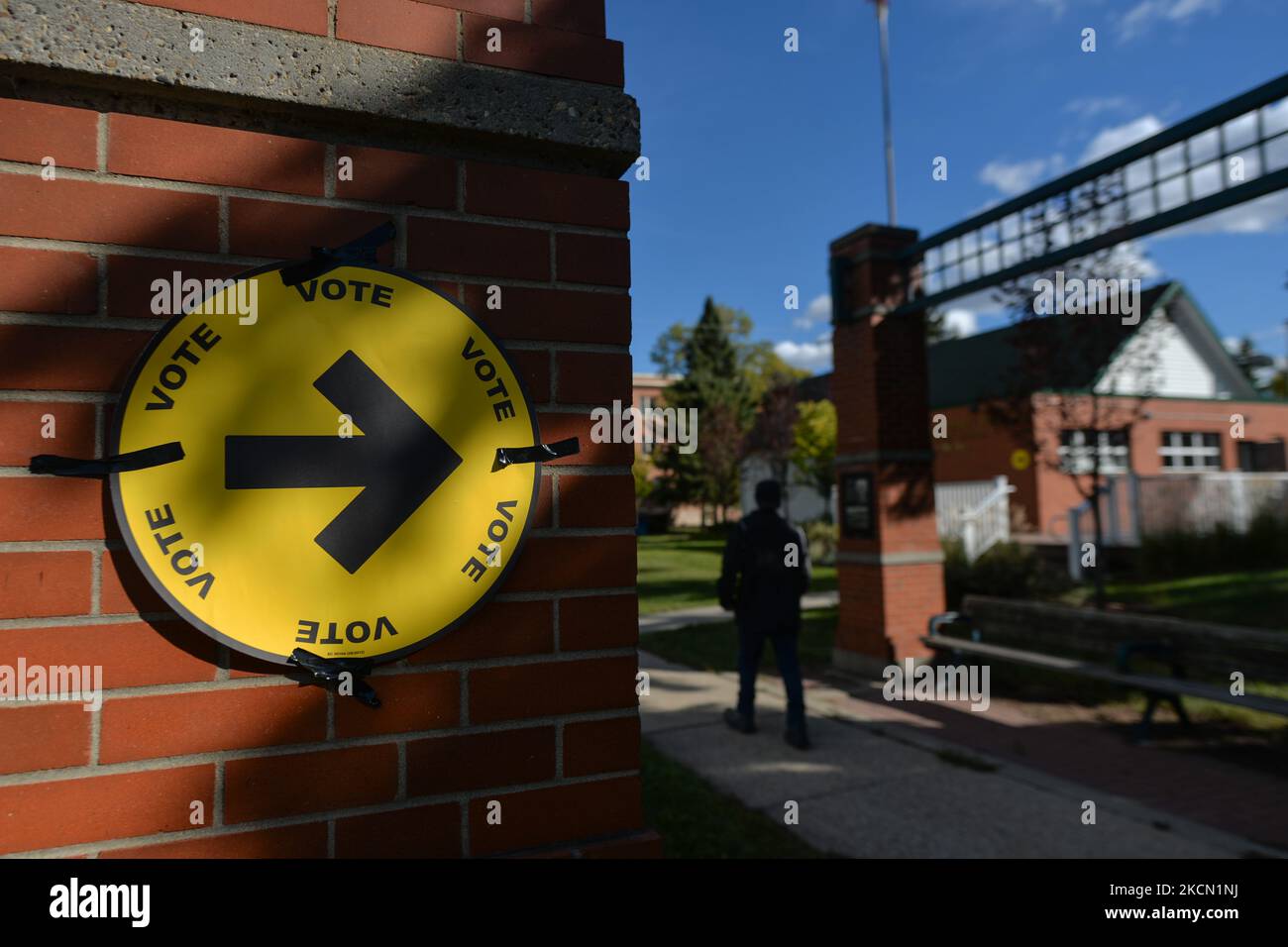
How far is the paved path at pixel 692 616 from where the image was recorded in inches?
460

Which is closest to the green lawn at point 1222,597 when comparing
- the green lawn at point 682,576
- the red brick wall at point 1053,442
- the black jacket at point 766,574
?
the green lawn at point 682,576

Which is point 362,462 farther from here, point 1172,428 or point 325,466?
point 1172,428

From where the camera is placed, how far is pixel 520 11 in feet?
4.84

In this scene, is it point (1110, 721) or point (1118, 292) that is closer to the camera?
point (1110, 721)

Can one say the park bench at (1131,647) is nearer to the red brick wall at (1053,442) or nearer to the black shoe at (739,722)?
the black shoe at (739,722)

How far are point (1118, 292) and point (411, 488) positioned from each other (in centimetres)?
984

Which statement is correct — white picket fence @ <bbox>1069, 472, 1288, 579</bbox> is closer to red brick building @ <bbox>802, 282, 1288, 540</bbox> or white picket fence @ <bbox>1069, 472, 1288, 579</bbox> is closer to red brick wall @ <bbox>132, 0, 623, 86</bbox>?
red brick building @ <bbox>802, 282, 1288, 540</bbox>

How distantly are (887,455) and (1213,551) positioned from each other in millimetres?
9156

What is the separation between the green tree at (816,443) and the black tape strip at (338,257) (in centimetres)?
2678

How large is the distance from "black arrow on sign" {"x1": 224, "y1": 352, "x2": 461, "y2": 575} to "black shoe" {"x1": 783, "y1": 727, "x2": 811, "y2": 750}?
507cm

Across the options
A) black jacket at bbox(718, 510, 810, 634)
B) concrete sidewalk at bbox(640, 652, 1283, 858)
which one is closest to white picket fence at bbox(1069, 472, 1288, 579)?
concrete sidewalk at bbox(640, 652, 1283, 858)

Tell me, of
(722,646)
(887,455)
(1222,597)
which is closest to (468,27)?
(887,455)
